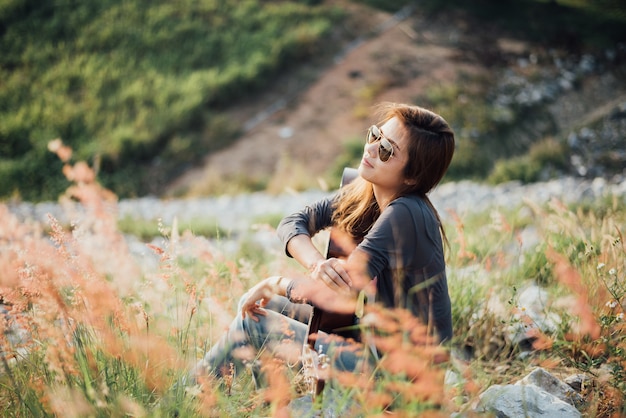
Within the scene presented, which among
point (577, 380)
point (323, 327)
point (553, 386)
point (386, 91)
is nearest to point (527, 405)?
point (553, 386)

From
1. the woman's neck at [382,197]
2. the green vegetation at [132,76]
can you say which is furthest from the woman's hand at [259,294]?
the green vegetation at [132,76]

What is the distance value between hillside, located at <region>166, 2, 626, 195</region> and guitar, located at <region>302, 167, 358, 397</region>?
21.9 feet

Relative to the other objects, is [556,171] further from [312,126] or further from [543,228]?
[543,228]

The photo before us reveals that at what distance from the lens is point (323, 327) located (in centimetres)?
216

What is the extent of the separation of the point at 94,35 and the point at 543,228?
39.0ft

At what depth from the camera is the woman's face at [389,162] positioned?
85.9 inches

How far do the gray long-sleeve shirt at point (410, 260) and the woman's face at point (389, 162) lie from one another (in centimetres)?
13

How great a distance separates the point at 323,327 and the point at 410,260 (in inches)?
18.2

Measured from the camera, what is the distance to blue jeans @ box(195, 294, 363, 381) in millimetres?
2080

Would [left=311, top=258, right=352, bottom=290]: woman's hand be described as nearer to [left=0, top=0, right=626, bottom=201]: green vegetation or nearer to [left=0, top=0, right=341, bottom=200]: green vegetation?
[left=0, top=0, right=626, bottom=201]: green vegetation

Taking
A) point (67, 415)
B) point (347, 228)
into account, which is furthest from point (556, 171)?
point (67, 415)

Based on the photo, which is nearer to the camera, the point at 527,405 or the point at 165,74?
the point at 527,405

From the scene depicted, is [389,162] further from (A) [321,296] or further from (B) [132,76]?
(B) [132,76]

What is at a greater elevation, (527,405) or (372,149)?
(372,149)
